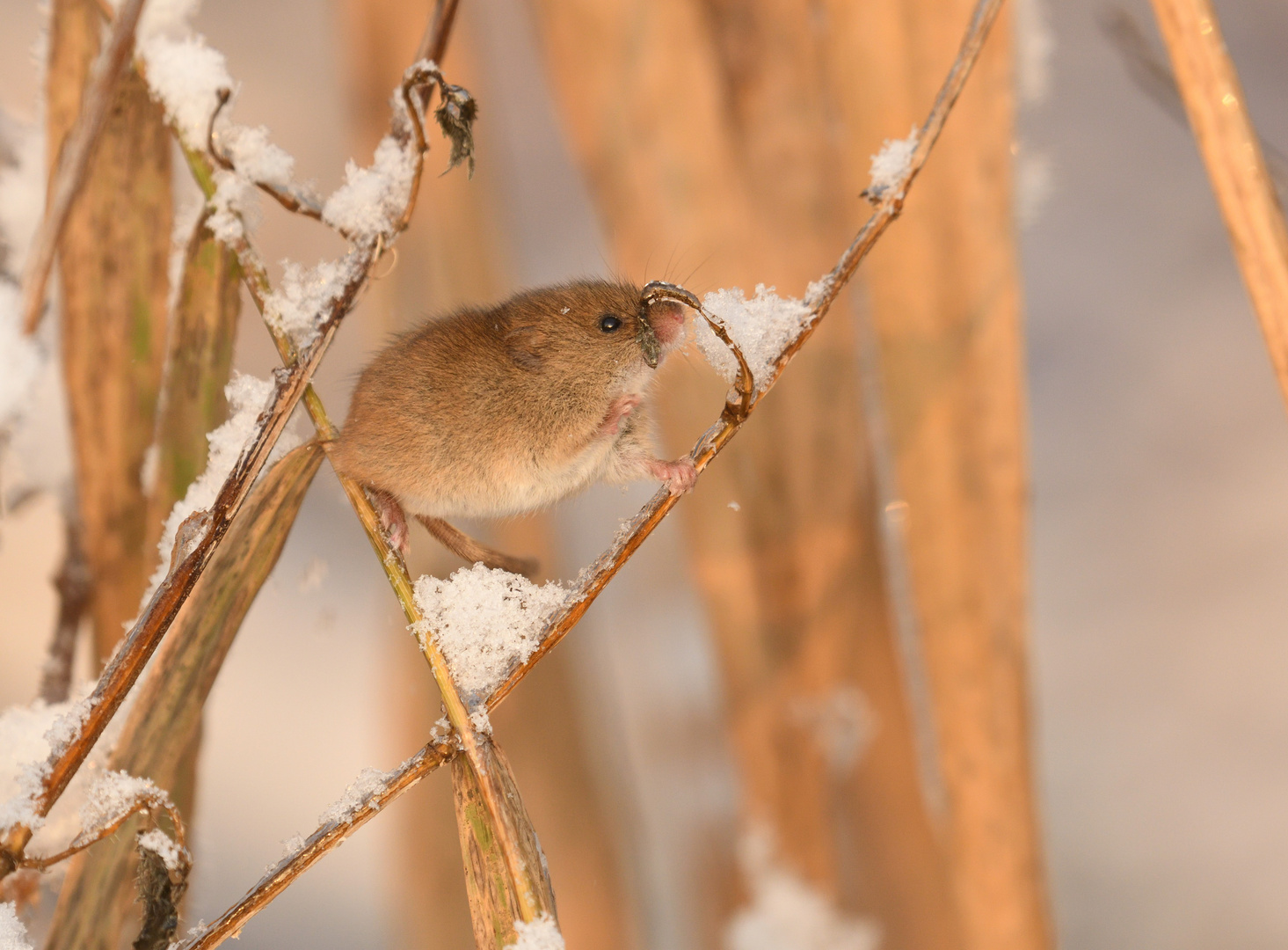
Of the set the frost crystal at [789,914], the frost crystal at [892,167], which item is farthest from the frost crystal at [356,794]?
the frost crystal at [789,914]

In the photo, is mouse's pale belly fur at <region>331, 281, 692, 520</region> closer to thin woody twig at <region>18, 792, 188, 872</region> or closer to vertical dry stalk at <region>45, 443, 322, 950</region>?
vertical dry stalk at <region>45, 443, 322, 950</region>

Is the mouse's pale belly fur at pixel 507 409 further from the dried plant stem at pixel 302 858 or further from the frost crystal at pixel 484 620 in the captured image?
the dried plant stem at pixel 302 858

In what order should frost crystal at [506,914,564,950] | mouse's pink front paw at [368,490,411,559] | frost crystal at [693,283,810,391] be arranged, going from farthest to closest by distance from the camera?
mouse's pink front paw at [368,490,411,559]
frost crystal at [693,283,810,391]
frost crystal at [506,914,564,950]

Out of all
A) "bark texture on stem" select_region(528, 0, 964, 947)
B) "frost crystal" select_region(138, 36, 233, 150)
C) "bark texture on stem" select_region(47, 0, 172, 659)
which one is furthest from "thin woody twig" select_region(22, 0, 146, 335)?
"bark texture on stem" select_region(528, 0, 964, 947)

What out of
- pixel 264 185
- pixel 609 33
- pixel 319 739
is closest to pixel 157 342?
pixel 264 185

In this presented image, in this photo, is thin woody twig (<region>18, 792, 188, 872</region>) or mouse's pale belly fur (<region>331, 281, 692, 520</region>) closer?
thin woody twig (<region>18, 792, 188, 872</region>)

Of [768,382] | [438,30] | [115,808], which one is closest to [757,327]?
[768,382]

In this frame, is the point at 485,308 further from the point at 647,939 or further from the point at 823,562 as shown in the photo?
the point at 647,939
